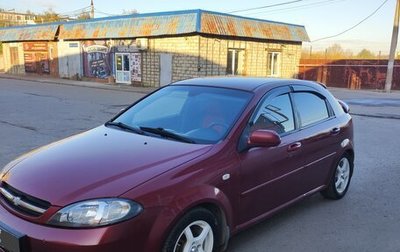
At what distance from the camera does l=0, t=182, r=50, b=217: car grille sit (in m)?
2.67

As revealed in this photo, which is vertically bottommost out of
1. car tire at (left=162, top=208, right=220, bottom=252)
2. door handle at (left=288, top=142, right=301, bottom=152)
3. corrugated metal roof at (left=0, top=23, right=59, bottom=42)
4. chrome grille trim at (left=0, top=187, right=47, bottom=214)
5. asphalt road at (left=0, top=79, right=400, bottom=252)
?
asphalt road at (left=0, top=79, right=400, bottom=252)

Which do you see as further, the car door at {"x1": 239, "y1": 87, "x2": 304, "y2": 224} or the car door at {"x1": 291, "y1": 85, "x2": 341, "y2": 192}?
the car door at {"x1": 291, "y1": 85, "x2": 341, "y2": 192}

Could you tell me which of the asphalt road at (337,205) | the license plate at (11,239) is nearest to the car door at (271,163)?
the asphalt road at (337,205)

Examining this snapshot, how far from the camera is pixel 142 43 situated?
1011 inches

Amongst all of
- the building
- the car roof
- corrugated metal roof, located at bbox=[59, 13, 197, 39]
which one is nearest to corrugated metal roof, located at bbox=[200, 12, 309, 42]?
the building

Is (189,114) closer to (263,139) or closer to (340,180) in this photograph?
(263,139)

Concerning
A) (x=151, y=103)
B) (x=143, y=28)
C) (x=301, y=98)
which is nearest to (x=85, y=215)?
(x=151, y=103)

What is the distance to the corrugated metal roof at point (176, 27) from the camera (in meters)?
22.4

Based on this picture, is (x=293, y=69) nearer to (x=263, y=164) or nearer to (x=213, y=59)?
(x=213, y=59)

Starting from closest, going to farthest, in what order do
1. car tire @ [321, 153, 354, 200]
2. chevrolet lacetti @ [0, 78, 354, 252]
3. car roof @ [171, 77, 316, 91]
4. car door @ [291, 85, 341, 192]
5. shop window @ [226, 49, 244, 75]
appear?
chevrolet lacetti @ [0, 78, 354, 252], car roof @ [171, 77, 316, 91], car door @ [291, 85, 341, 192], car tire @ [321, 153, 354, 200], shop window @ [226, 49, 244, 75]

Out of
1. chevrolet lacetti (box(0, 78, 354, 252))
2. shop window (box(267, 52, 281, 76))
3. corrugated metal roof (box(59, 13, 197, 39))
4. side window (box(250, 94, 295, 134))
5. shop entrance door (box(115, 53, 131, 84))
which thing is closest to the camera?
chevrolet lacetti (box(0, 78, 354, 252))

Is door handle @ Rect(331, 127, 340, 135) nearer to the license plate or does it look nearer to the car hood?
the car hood

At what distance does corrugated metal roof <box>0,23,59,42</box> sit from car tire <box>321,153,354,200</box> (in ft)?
102

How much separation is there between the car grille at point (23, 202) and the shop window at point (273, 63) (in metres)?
26.1
